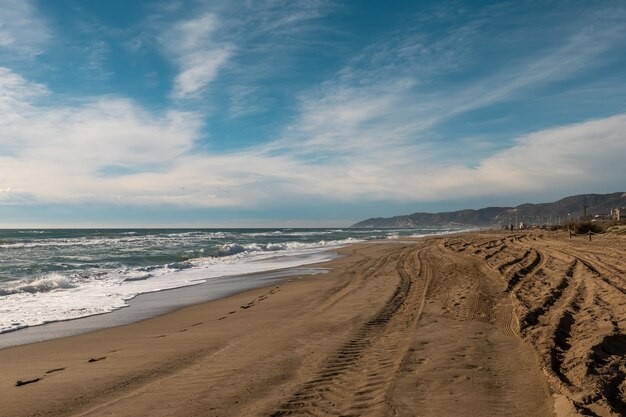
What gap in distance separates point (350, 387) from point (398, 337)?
2022 mm

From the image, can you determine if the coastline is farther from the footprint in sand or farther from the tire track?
the tire track

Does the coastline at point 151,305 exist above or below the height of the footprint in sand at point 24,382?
below

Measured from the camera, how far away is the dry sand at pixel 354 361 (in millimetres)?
3951

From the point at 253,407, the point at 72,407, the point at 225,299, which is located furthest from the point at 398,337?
the point at 225,299

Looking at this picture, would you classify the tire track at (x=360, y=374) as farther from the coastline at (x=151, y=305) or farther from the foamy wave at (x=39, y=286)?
the foamy wave at (x=39, y=286)

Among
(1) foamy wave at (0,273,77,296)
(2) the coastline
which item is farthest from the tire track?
(1) foamy wave at (0,273,77,296)

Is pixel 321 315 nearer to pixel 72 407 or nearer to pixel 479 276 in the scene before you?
pixel 72 407

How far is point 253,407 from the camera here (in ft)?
12.8

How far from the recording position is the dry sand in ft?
13.0

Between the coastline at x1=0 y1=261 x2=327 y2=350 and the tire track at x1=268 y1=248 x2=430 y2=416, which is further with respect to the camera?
the coastline at x1=0 y1=261 x2=327 y2=350

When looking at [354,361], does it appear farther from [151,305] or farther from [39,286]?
[39,286]

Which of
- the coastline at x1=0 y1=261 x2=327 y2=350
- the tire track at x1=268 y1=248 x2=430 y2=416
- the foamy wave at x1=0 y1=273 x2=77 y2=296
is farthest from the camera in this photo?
the foamy wave at x1=0 y1=273 x2=77 y2=296

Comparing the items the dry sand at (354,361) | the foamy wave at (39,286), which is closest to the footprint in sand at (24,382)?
the dry sand at (354,361)

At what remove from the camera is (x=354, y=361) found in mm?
5121
